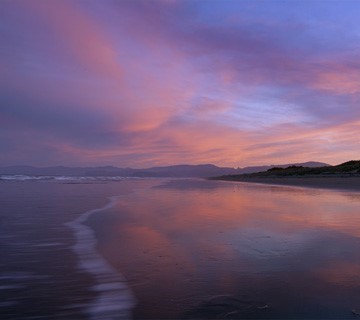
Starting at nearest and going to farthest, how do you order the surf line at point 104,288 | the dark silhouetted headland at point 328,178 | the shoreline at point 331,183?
the surf line at point 104,288, the shoreline at point 331,183, the dark silhouetted headland at point 328,178

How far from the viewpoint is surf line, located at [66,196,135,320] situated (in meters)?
3.57

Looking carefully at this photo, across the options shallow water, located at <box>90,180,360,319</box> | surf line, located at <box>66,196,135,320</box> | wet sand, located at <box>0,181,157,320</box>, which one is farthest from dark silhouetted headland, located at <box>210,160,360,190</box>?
surf line, located at <box>66,196,135,320</box>

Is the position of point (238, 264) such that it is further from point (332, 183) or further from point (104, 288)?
point (332, 183)

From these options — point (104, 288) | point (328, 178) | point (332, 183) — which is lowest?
point (104, 288)

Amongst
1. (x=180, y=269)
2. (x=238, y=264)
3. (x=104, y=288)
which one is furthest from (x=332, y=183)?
(x=104, y=288)

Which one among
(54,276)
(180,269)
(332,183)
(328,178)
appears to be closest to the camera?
(54,276)

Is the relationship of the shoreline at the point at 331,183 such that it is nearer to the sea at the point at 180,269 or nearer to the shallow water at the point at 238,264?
the shallow water at the point at 238,264

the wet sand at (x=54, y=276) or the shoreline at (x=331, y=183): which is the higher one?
the shoreline at (x=331, y=183)

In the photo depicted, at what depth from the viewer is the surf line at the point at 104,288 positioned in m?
3.57

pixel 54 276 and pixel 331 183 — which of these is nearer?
pixel 54 276

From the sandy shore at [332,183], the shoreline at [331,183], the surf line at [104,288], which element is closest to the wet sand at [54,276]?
the surf line at [104,288]

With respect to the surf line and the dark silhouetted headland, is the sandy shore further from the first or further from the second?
the surf line

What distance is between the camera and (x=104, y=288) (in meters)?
4.19

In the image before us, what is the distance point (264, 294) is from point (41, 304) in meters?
2.25
